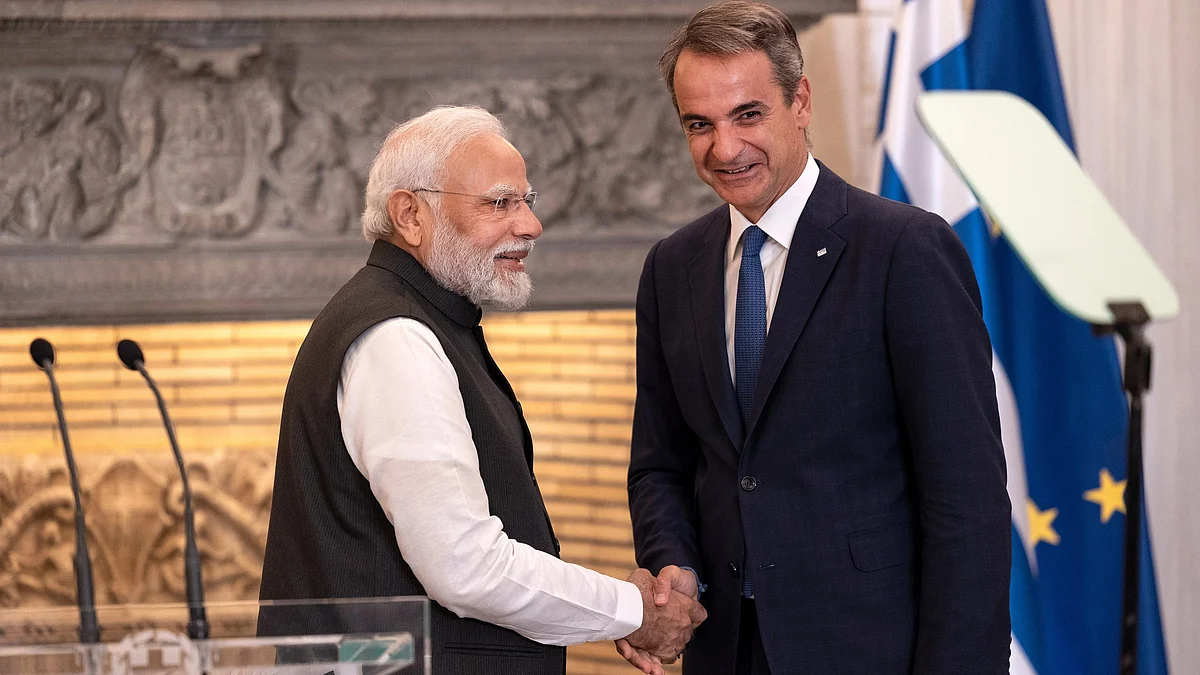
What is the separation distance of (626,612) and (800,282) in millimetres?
611

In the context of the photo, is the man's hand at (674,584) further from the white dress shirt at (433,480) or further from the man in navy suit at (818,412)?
the white dress shirt at (433,480)

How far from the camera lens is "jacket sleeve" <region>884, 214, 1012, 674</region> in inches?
66.9

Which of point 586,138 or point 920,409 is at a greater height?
point 586,138

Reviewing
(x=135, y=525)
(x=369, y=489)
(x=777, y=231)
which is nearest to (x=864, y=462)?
(x=777, y=231)

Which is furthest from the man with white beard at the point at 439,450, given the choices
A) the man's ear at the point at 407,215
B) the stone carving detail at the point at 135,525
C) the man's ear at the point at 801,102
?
the stone carving detail at the point at 135,525

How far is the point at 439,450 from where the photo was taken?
5.45 feet

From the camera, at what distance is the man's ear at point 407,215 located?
1.93 meters

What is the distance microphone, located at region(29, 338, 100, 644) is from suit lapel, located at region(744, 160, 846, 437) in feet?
3.23

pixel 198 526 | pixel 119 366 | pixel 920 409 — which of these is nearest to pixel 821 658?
pixel 920 409

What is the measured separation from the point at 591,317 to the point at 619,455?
1.59 feet

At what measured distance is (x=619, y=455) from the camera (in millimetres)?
3914

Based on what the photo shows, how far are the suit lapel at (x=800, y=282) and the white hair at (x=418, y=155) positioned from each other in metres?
0.55

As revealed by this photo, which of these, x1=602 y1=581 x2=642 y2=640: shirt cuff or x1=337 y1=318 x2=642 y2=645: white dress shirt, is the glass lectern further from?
x1=602 y1=581 x2=642 y2=640: shirt cuff

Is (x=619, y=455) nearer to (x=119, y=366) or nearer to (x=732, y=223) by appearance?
(x=119, y=366)
